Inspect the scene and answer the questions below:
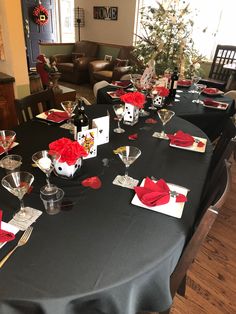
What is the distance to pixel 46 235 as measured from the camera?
83cm

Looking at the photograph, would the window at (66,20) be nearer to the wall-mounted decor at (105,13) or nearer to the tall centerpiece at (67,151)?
the wall-mounted decor at (105,13)

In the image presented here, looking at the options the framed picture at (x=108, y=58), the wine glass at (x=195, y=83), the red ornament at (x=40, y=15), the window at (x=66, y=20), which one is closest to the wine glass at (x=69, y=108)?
the wine glass at (x=195, y=83)

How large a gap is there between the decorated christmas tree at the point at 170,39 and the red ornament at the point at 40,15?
5041 mm

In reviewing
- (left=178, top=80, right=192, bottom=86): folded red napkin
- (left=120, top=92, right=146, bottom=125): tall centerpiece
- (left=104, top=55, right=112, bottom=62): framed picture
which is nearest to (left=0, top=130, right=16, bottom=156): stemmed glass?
(left=120, top=92, right=146, bottom=125): tall centerpiece

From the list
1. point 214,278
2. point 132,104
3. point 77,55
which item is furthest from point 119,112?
point 77,55

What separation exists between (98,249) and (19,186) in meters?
0.39

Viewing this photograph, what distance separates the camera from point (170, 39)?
262 centimetres

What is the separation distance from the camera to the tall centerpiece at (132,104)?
5.42 ft

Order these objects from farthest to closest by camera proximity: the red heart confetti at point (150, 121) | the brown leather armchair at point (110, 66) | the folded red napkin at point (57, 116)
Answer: the brown leather armchair at point (110, 66)
the red heart confetti at point (150, 121)
the folded red napkin at point (57, 116)

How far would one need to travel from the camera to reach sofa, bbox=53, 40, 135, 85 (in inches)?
199

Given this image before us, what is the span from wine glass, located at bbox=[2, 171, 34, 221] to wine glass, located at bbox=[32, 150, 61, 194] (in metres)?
0.08

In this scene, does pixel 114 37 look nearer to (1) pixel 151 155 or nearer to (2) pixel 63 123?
(2) pixel 63 123

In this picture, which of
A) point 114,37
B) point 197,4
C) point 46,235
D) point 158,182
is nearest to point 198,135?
point 158,182

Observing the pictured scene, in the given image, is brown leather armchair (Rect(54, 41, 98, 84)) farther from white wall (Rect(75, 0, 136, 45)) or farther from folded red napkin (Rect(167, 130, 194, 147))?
folded red napkin (Rect(167, 130, 194, 147))
